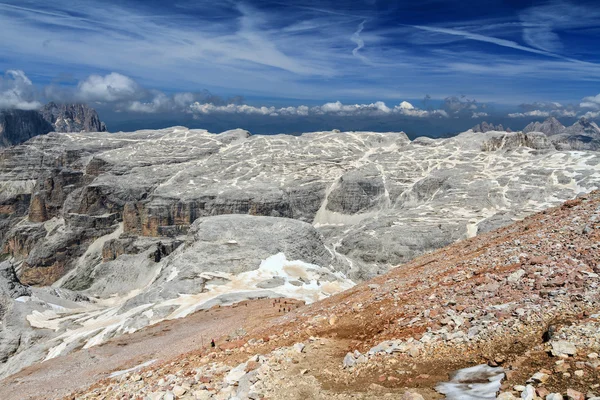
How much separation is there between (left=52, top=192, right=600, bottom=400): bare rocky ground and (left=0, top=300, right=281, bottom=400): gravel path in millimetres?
6820

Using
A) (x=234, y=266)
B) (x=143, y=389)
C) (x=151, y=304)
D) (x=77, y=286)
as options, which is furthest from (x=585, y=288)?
(x=77, y=286)

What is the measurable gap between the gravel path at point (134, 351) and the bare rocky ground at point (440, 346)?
6820 millimetres

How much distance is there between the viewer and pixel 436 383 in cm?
1122

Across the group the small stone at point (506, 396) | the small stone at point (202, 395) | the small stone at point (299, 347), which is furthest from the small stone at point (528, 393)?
the small stone at point (202, 395)

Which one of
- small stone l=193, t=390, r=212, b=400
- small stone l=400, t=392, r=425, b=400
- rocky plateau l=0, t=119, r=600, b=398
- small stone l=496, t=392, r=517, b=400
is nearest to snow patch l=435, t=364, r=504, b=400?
small stone l=496, t=392, r=517, b=400

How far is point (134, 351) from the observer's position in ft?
102

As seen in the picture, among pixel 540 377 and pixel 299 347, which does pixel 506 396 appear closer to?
pixel 540 377

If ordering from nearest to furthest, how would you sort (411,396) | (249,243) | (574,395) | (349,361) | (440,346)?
(574,395) < (411,396) < (440,346) < (349,361) < (249,243)

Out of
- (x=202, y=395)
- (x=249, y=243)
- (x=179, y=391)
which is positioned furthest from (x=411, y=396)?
(x=249, y=243)

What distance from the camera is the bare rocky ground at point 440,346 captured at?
1055cm

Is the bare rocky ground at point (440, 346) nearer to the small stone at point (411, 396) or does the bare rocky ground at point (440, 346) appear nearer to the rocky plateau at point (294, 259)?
the small stone at point (411, 396)

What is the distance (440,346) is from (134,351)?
83.6 feet

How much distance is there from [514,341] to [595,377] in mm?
3088

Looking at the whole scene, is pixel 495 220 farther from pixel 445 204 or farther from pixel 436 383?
pixel 436 383
